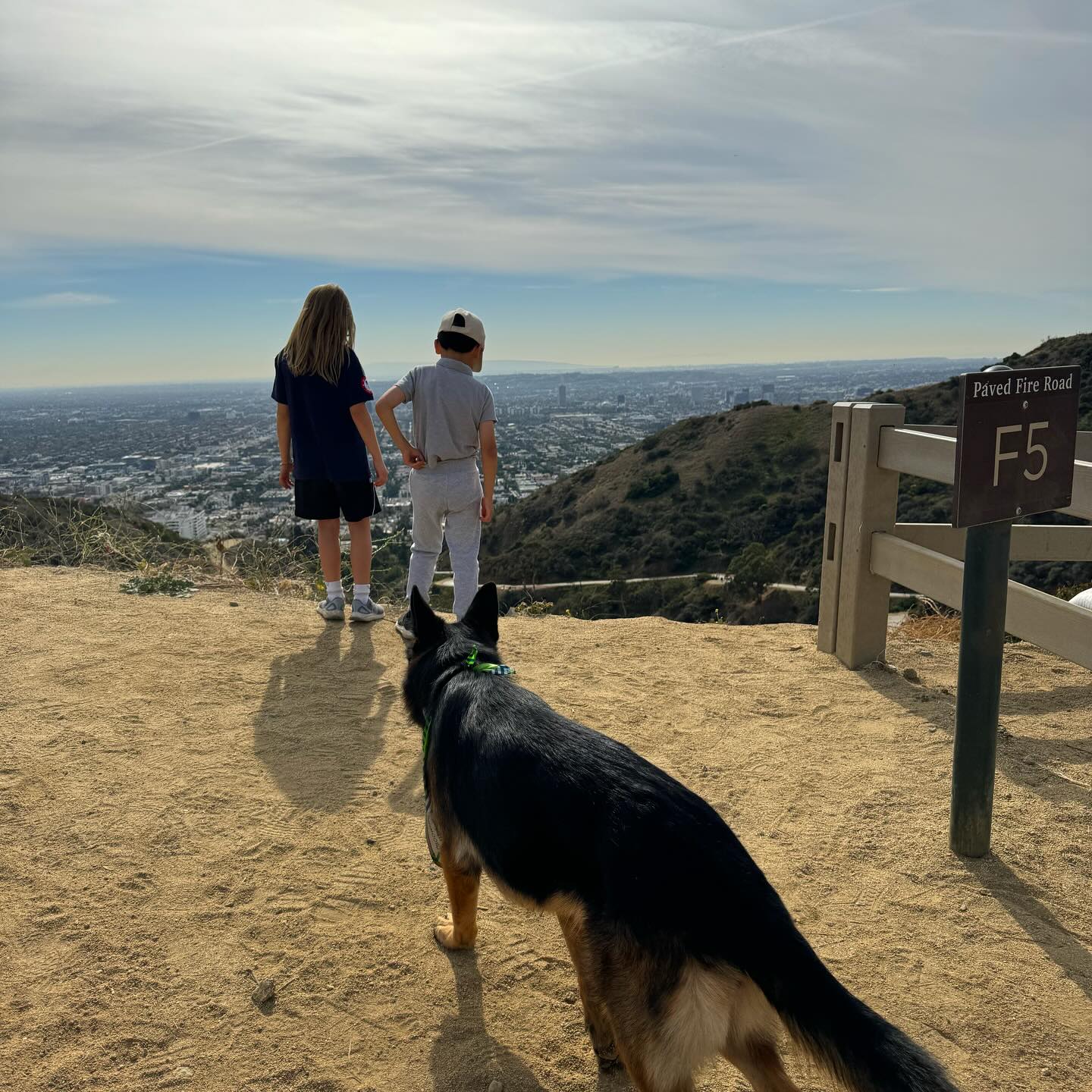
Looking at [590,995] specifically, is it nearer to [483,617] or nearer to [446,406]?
[483,617]

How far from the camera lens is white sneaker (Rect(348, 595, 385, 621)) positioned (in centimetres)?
620

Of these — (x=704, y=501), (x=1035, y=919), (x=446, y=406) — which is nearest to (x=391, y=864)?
(x=1035, y=919)

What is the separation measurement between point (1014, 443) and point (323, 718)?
358 centimetres

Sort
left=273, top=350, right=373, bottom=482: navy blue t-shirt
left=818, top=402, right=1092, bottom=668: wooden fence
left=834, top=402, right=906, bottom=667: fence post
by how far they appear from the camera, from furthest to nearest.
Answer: left=273, top=350, right=373, bottom=482: navy blue t-shirt
left=834, top=402, right=906, bottom=667: fence post
left=818, top=402, right=1092, bottom=668: wooden fence

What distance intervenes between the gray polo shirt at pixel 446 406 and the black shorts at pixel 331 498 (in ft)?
2.88

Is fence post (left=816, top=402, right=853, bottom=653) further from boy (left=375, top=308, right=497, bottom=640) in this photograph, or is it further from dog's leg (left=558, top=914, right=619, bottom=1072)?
dog's leg (left=558, top=914, right=619, bottom=1072)

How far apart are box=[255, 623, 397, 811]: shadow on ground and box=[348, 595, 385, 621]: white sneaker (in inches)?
11.2

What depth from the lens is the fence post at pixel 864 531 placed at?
504 cm

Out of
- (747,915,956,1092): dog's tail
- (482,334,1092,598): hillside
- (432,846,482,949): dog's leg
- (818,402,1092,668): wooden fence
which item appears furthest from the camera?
(482,334,1092,598): hillside

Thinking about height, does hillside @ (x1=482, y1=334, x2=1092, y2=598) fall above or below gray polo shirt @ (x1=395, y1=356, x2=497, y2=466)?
below

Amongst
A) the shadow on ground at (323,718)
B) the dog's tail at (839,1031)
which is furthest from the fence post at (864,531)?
the dog's tail at (839,1031)

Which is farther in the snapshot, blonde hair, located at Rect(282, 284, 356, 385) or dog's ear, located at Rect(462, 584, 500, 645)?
blonde hair, located at Rect(282, 284, 356, 385)

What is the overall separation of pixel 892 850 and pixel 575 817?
2006mm

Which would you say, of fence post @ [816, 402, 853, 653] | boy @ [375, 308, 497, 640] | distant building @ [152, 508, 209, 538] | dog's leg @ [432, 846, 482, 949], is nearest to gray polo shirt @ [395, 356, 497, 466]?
boy @ [375, 308, 497, 640]
